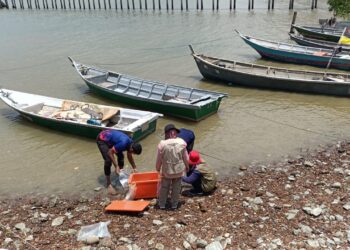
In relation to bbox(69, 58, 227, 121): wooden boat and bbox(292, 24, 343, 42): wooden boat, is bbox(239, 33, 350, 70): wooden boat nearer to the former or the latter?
bbox(292, 24, 343, 42): wooden boat

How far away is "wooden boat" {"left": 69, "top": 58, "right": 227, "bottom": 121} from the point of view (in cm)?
1462

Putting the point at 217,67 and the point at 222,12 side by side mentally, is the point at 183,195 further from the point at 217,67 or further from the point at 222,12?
the point at 222,12

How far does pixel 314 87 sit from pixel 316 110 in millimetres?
1796

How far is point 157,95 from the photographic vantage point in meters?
16.2

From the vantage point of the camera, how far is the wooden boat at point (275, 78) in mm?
17172

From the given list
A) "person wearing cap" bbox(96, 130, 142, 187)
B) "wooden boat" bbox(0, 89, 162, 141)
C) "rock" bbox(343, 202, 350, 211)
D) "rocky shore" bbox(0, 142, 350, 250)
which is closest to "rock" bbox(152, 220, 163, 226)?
"rocky shore" bbox(0, 142, 350, 250)

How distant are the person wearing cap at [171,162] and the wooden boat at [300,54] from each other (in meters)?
16.4

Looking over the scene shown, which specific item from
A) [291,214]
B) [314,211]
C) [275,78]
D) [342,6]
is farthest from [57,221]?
[342,6]

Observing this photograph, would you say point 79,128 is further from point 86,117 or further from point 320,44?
point 320,44

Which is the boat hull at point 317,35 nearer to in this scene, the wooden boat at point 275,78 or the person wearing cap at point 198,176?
the wooden boat at point 275,78

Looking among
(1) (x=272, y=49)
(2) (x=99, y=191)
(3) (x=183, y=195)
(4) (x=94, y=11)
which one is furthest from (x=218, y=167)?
(4) (x=94, y=11)

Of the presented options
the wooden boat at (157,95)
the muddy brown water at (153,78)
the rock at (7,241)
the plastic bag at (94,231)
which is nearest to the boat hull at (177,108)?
the wooden boat at (157,95)

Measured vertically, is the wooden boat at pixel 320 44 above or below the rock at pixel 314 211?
above

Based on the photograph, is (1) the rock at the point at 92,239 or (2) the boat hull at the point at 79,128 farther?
(2) the boat hull at the point at 79,128
